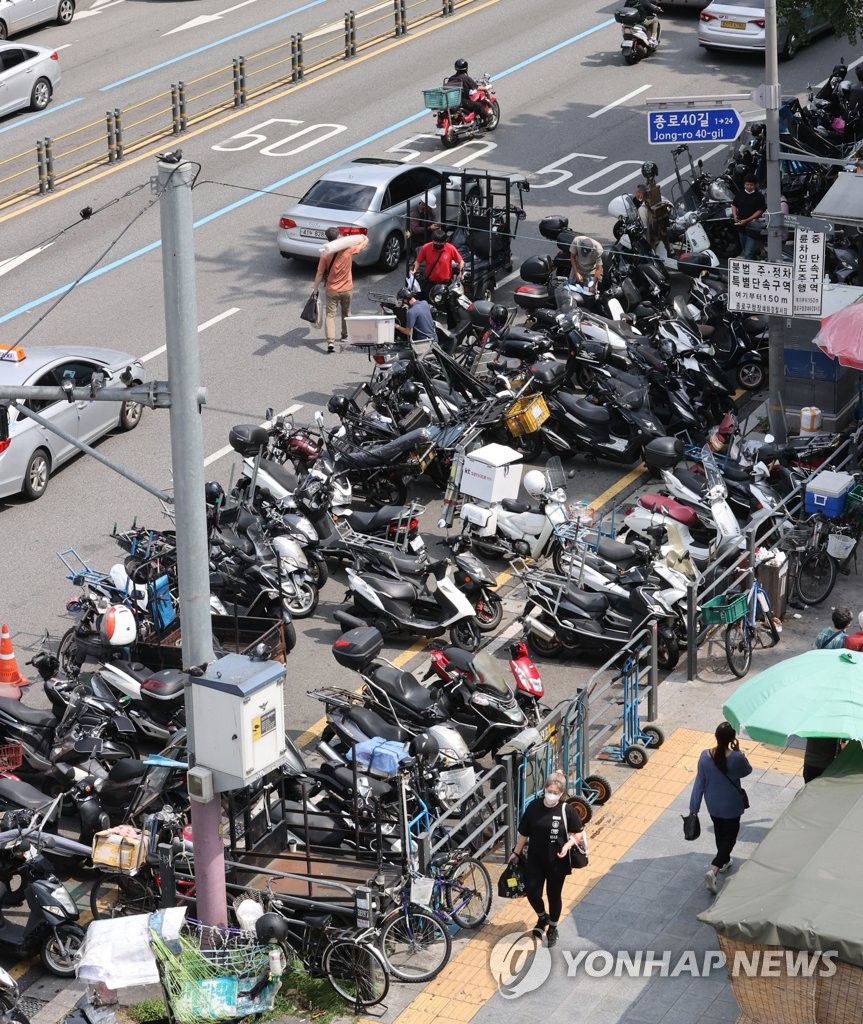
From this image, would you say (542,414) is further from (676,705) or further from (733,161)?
(733,161)

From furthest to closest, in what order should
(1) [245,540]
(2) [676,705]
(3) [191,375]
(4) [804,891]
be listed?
(1) [245,540], (2) [676,705], (3) [191,375], (4) [804,891]

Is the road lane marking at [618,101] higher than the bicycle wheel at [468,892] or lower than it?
higher

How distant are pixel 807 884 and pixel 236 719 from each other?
3979 mm

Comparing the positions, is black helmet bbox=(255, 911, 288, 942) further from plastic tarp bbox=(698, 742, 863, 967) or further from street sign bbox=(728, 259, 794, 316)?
street sign bbox=(728, 259, 794, 316)

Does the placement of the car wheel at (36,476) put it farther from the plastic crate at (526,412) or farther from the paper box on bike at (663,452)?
the paper box on bike at (663,452)

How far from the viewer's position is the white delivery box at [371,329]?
2105 cm

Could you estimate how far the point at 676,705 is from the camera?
15.9 meters

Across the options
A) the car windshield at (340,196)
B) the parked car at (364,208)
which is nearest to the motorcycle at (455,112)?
the parked car at (364,208)

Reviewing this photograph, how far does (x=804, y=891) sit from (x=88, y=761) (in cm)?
647

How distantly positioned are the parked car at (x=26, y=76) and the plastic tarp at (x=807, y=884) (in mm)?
23947

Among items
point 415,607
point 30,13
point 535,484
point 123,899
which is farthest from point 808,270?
point 30,13

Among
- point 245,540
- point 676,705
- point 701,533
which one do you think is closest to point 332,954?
point 676,705

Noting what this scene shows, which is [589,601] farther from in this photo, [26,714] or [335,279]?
[335,279]

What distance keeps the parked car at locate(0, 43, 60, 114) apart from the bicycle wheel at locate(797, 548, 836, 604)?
64.4 feet
